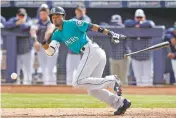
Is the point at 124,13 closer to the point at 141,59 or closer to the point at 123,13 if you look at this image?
the point at 123,13

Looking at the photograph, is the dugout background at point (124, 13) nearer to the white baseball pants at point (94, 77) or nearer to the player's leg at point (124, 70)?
the player's leg at point (124, 70)

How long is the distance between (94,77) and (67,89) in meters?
4.95

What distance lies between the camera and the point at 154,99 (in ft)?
31.2

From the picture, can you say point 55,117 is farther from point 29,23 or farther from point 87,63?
point 29,23

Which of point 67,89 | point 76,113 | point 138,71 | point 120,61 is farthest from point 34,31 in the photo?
point 76,113

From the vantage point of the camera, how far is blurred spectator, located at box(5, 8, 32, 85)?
40.0 ft

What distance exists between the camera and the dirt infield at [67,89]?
11.0 m

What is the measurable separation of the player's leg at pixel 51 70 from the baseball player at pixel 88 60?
17.5 ft

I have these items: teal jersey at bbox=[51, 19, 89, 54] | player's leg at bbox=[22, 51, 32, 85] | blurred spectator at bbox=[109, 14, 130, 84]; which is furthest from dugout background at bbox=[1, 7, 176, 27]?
teal jersey at bbox=[51, 19, 89, 54]

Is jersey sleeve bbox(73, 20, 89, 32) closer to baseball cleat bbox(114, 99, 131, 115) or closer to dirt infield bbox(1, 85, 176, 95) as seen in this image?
baseball cleat bbox(114, 99, 131, 115)

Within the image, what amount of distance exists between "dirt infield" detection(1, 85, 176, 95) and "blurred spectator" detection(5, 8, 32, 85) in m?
0.53

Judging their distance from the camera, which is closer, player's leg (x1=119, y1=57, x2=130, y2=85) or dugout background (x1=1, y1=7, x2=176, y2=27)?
player's leg (x1=119, y1=57, x2=130, y2=85)

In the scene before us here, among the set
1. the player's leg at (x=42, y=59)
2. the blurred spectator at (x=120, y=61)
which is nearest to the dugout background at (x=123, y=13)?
the blurred spectator at (x=120, y=61)

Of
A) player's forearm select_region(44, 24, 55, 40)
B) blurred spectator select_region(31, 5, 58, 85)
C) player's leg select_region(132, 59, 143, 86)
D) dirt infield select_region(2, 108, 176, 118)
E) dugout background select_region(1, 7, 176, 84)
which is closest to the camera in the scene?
dirt infield select_region(2, 108, 176, 118)
